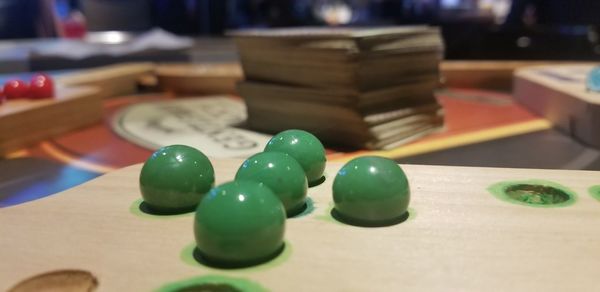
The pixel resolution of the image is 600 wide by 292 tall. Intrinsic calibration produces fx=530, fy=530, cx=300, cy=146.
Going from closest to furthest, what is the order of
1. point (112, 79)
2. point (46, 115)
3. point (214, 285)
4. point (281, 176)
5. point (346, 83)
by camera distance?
point (214, 285) < point (281, 176) < point (346, 83) < point (46, 115) < point (112, 79)

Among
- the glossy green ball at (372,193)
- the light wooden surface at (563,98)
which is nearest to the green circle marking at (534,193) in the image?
the glossy green ball at (372,193)

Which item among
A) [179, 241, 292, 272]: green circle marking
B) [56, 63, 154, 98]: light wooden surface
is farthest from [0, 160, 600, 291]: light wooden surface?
[56, 63, 154, 98]: light wooden surface

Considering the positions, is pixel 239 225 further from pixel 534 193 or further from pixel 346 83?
pixel 346 83

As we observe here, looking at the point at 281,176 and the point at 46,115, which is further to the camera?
the point at 46,115

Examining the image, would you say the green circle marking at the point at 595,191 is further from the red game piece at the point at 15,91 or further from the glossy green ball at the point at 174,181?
the red game piece at the point at 15,91

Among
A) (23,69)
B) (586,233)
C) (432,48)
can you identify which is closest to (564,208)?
(586,233)

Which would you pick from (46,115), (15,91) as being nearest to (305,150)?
(46,115)

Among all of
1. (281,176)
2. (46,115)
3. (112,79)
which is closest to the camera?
(281,176)
